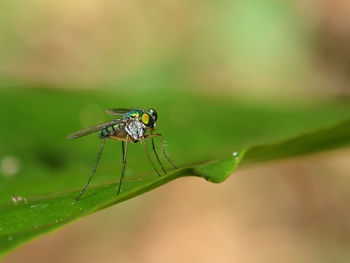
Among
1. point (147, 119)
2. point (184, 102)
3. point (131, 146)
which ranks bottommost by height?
point (131, 146)

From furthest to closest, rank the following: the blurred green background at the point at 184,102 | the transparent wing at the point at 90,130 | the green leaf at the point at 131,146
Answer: the blurred green background at the point at 184,102 → the transparent wing at the point at 90,130 → the green leaf at the point at 131,146

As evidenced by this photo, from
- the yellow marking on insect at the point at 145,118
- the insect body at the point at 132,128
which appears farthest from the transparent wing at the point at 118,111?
the yellow marking on insect at the point at 145,118

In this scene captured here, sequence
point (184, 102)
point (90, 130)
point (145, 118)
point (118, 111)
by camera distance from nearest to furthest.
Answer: point (90, 130) < point (145, 118) < point (118, 111) < point (184, 102)

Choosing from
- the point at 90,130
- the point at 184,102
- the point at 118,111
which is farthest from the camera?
the point at 184,102

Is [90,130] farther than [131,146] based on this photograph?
No

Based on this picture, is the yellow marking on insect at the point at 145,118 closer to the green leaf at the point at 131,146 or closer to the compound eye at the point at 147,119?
the compound eye at the point at 147,119

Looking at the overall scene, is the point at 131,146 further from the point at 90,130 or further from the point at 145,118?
the point at 90,130

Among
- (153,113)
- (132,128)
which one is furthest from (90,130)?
(153,113)

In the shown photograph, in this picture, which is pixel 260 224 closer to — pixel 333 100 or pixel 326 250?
pixel 326 250
